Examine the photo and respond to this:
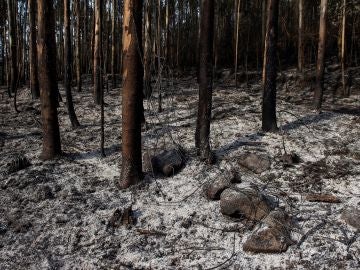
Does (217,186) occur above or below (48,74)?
below

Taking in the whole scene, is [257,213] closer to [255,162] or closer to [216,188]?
[216,188]

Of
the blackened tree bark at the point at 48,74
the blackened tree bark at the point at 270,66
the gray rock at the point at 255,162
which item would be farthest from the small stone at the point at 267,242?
the blackened tree bark at the point at 48,74

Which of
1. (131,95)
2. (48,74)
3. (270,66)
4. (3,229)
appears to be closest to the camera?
(3,229)

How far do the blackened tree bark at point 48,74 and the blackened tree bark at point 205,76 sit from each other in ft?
10.4

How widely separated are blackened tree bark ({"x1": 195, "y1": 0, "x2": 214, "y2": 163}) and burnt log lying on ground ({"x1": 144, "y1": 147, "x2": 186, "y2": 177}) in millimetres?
548

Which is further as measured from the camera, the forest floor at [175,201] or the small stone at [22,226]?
the small stone at [22,226]

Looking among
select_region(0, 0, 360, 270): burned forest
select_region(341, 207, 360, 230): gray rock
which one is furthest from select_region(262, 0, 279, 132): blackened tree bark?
select_region(341, 207, 360, 230): gray rock

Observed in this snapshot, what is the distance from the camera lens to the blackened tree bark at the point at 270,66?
355 inches

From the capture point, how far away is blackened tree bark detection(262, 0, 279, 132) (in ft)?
29.6

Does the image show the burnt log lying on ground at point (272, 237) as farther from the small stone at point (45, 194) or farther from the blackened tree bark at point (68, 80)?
the blackened tree bark at point (68, 80)

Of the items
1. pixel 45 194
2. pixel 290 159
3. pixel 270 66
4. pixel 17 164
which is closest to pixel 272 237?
pixel 290 159

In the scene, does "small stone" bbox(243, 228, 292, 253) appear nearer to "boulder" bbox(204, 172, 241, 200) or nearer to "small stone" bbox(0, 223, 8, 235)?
"boulder" bbox(204, 172, 241, 200)

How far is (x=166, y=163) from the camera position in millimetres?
7480

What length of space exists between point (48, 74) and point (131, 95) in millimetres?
2452
